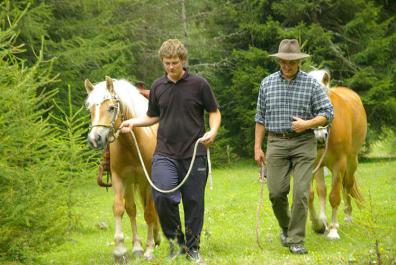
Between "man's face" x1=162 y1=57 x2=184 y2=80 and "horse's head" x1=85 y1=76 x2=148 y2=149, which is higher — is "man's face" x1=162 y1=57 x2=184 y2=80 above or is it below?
above

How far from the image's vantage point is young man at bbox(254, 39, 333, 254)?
26.2ft

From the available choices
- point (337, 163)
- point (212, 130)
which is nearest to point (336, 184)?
point (337, 163)

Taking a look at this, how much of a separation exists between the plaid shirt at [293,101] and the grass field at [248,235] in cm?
122

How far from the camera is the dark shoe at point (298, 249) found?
797 centimetres

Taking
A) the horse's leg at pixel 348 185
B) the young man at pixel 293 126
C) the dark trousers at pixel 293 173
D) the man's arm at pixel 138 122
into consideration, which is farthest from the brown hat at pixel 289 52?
the horse's leg at pixel 348 185

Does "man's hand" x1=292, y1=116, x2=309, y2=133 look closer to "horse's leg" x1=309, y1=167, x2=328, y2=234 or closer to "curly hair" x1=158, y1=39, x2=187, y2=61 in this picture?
"curly hair" x1=158, y1=39, x2=187, y2=61

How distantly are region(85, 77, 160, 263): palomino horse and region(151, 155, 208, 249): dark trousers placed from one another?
777mm

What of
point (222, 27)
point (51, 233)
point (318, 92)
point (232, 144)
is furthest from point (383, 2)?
point (51, 233)

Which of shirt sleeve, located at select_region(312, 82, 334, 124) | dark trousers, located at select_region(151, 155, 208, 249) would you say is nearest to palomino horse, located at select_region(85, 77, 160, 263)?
dark trousers, located at select_region(151, 155, 208, 249)

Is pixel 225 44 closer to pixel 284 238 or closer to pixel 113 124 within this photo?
pixel 284 238

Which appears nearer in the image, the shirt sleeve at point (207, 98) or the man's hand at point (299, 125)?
the shirt sleeve at point (207, 98)

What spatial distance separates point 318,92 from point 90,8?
15076 mm

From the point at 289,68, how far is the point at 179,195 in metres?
1.96

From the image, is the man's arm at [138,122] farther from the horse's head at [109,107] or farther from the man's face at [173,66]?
the man's face at [173,66]
